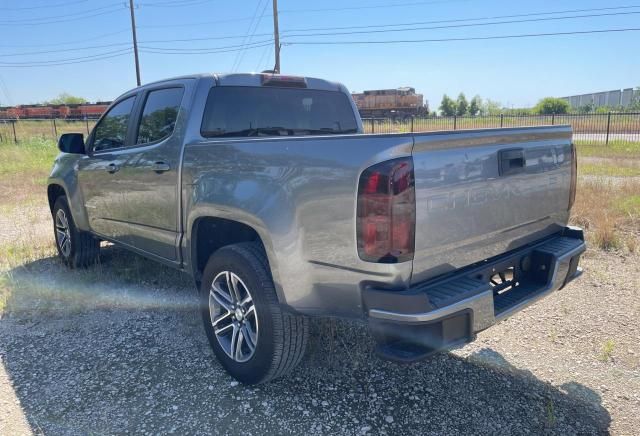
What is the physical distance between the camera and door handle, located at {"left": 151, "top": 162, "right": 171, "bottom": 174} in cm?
345

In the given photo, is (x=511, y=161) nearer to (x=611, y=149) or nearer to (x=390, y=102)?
(x=611, y=149)

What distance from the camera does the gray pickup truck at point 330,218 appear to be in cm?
220

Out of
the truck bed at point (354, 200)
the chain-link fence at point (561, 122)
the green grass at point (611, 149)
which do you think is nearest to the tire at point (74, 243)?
the truck bed at point (354, 200)

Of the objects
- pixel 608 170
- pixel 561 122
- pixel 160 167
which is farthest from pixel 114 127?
pixel 561 122

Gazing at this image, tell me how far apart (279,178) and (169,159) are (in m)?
1.28

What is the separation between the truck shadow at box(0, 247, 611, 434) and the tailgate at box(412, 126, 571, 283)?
0.90 meters

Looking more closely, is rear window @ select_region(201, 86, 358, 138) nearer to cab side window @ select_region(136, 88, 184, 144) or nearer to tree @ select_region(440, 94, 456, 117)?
cab side window @ select_region(136, 88, 184, 144)

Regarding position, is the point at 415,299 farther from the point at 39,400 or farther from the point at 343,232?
the point at 39,400

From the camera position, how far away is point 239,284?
117 inches

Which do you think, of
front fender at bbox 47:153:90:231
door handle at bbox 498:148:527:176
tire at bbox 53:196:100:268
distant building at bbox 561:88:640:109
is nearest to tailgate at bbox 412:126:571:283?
door handle at bbox 498:148:527:176

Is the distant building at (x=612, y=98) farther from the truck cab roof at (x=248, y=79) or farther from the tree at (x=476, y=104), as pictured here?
the truck cab roof at (x=248, y=79)

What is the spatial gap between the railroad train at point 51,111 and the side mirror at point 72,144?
166ft

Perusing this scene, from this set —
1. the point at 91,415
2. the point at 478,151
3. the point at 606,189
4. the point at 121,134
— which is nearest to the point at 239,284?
the point at 91,415

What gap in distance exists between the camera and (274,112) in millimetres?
3871
